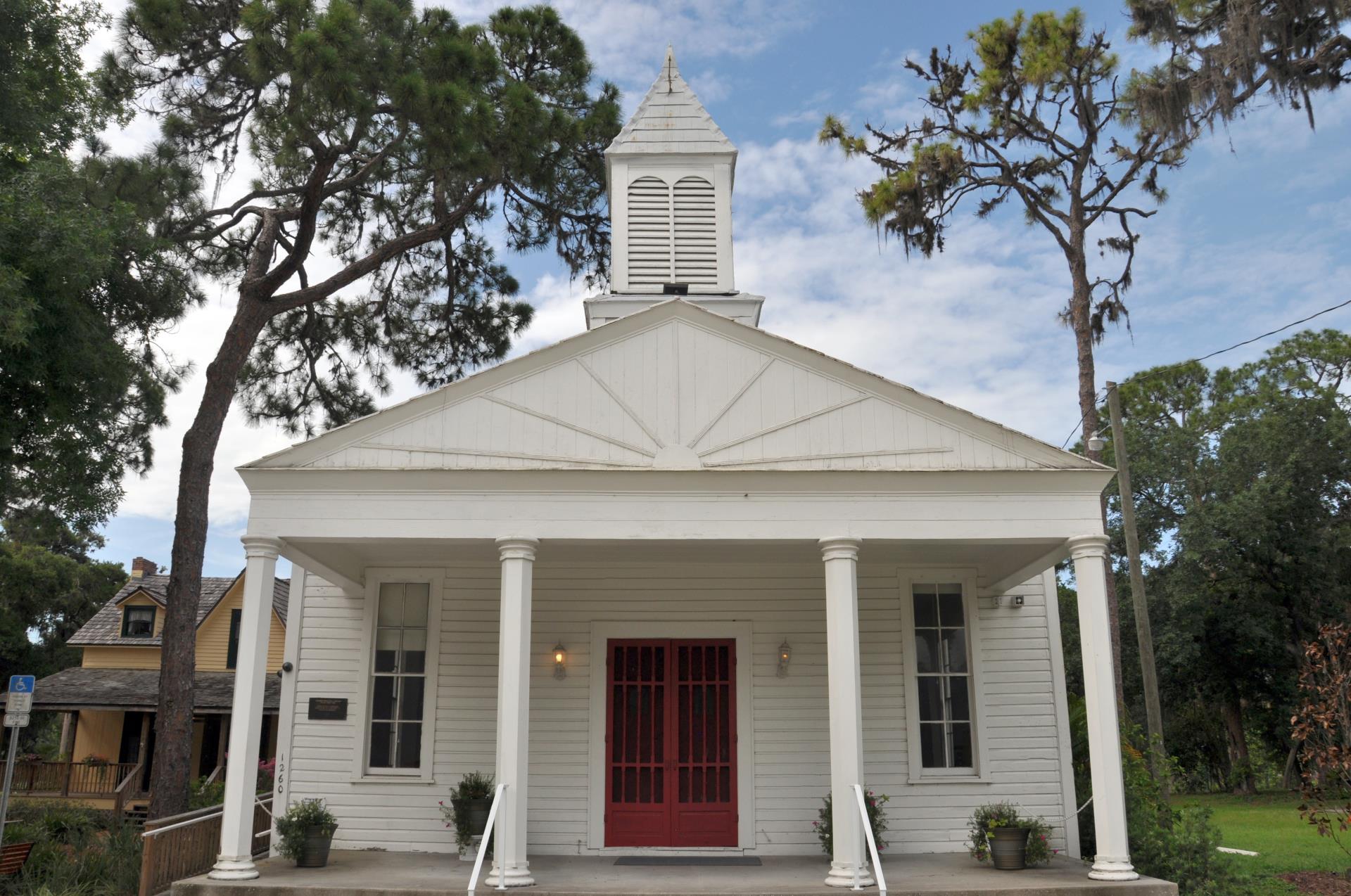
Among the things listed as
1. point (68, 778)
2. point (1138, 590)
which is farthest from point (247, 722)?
point (68, 778)

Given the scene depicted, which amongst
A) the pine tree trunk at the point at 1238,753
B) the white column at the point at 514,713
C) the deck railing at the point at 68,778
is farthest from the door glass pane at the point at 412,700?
the pine tree trunk at the point at 1238,753

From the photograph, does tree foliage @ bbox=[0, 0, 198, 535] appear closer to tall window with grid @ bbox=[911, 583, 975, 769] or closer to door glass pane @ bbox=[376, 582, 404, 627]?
door glass pane @ bbox=[376, 582, 404, 627]

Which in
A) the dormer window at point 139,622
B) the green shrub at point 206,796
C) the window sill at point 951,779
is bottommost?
the green shrub at point 206,796

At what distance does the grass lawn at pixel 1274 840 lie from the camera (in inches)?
502

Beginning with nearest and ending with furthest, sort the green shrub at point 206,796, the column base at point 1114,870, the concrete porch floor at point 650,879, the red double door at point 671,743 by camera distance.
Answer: the concrete porch floor at point 650,879 < the column base at point 1114,870 < the red double door at point 671,743 < the green shrub at point 206,796

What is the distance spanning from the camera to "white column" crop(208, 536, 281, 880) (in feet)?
27.8

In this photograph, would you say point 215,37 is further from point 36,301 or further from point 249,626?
point 249,626

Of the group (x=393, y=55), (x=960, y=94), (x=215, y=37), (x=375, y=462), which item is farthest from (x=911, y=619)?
(x=960, y=94)

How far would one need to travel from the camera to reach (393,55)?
1393cm

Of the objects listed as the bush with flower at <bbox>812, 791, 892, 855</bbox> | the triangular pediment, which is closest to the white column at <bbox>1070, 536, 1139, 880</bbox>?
the triangular pediment

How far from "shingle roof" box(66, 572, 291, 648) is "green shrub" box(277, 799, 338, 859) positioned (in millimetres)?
20824

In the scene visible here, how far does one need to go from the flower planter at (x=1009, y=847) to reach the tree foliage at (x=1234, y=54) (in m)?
11.6

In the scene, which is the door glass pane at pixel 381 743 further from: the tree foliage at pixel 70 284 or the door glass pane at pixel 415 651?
the tree foliage at pixel 70 284

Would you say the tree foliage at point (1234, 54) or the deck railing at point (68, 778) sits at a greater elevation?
the tree foliage at point (1234, 54)
